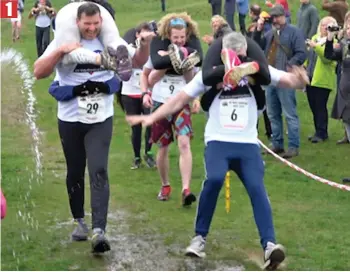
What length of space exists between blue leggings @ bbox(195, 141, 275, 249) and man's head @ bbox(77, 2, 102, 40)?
1.32 m

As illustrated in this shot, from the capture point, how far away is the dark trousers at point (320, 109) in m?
13.6

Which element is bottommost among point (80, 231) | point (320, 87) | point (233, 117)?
point (320, 87)

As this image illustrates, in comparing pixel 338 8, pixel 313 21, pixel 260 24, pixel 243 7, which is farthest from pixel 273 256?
pixel 243 7

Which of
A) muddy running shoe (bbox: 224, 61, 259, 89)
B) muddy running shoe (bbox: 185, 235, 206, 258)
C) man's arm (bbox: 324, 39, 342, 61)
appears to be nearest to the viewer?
muddy running shoe (bbox: 224, 61, 259, 89)

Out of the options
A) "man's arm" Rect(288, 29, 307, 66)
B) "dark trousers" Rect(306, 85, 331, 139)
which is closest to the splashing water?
"man's arm" Rect(288, 29, 307, 66)

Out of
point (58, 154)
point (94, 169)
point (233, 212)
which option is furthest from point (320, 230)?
point (58, 154)

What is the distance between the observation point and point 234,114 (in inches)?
284

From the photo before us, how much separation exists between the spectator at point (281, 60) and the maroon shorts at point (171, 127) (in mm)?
2754

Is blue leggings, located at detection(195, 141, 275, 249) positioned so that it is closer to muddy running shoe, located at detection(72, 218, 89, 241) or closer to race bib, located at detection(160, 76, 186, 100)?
muddy running shoe, located at detection(72, 218, 89, 241)

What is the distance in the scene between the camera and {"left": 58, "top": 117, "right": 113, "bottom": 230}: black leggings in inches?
291

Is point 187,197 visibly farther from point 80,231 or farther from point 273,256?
point 273,256

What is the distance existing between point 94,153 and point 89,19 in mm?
1086

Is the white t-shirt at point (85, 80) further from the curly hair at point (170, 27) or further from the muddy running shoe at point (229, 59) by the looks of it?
the curly hair at point (170, 27)

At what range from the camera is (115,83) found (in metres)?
7.52
